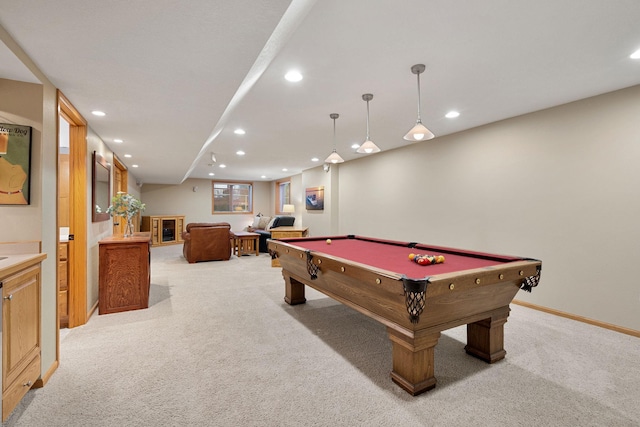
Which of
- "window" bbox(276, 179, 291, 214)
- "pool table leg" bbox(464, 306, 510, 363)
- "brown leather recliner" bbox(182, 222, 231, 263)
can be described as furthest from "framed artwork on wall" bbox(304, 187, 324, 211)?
"pool table leg" bbox(464, 306, 510, 363)

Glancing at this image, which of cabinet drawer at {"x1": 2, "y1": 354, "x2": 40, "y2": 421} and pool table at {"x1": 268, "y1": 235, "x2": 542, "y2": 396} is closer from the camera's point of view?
cabinet drawer at {"x1": 2, "y1": 354, "x2": 40, "y2": 421}

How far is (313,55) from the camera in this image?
220cm

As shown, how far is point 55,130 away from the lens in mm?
2211

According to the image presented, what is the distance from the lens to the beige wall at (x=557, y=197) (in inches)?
112

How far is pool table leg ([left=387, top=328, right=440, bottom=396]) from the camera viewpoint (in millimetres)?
1839

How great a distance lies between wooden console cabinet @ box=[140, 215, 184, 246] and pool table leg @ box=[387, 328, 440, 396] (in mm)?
9177

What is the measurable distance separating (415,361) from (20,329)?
236 cm

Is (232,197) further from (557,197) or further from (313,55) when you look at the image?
(557,197)

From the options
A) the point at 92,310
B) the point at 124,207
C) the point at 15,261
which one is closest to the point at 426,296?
the point at 15,261

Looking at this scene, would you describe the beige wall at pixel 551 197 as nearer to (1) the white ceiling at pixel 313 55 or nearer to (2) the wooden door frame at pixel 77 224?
(1) the white ceiling at pixel 313 55

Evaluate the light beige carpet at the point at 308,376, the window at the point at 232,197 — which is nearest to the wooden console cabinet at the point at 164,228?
the window at the point at 232,197

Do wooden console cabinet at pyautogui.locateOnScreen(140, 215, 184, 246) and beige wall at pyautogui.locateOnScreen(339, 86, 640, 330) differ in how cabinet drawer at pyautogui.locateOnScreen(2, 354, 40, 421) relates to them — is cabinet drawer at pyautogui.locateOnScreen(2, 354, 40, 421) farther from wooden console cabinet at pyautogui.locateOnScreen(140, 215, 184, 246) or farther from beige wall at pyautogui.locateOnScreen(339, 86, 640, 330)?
wooden console cabinet at pyautogui.locateOnScreen(140, 215, 184, 246)

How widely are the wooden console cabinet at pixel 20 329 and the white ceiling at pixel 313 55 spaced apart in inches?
47.9

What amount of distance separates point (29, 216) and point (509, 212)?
4717 mm
